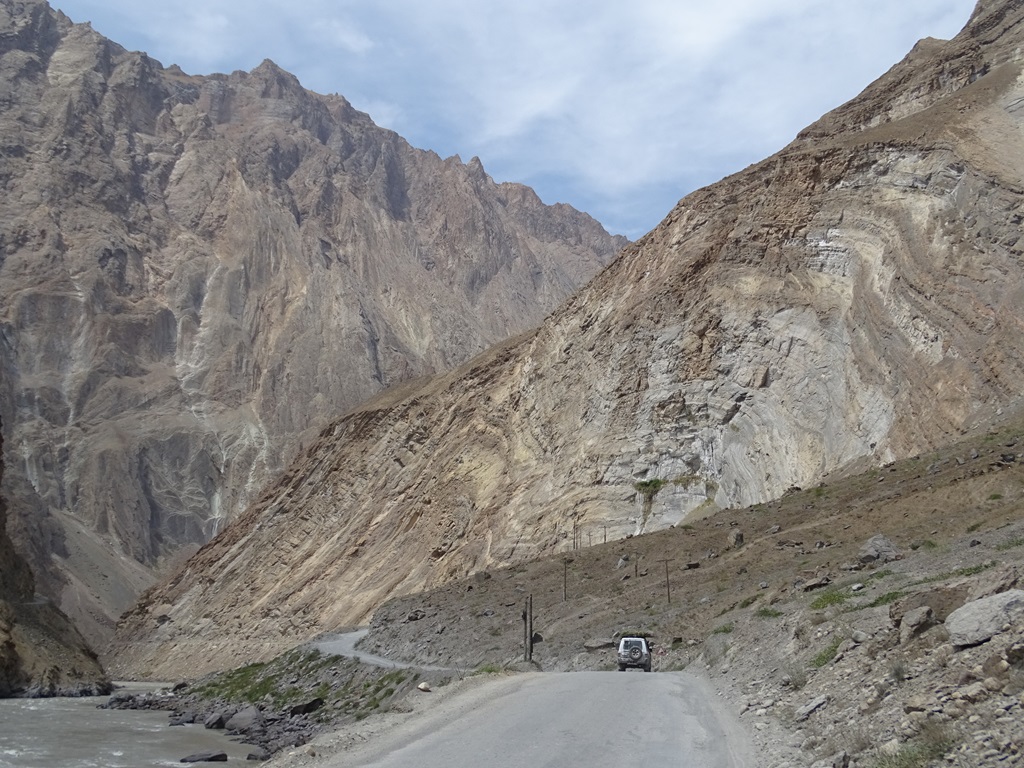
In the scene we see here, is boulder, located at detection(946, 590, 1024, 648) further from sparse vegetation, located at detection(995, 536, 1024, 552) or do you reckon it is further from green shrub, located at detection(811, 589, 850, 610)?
sparse vegetation, located at detection(995, 536, 1024, 552)

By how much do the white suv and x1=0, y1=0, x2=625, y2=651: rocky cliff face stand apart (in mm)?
91865

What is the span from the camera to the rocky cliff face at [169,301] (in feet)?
409

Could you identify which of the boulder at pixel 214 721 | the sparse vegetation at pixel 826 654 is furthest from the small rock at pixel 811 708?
the boulder at pixel 214 721

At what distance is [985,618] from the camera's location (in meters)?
→ 8.32

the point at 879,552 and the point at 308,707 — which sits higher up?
the point at 879,552

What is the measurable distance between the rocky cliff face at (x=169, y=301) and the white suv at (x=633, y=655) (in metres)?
91.9

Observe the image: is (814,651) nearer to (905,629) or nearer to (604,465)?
(905,629)

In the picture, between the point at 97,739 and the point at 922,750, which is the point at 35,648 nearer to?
the point at 97,739

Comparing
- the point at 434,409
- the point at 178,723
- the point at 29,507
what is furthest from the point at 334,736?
the point at 29,507

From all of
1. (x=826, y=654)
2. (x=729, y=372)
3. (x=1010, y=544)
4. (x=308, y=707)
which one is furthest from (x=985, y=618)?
(x=729, y=372)

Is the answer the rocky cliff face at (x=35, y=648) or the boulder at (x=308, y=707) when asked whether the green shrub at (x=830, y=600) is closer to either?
the boulder at (x=308, y=707)

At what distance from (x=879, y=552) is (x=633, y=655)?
6.19 meters

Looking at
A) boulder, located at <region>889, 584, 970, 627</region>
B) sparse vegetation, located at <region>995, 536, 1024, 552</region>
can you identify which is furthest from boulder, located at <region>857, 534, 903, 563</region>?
boulder, located at <region>889, 584, 970, 627</region>

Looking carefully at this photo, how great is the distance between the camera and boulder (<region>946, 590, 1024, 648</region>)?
8.02m
